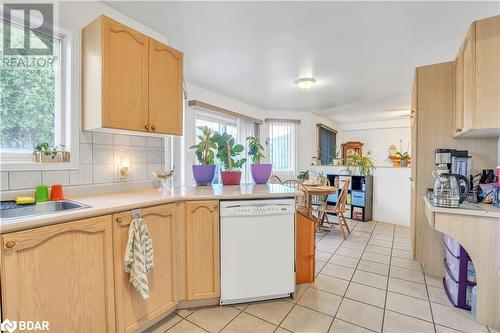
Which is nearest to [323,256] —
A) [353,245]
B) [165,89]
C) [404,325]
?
[353,245]

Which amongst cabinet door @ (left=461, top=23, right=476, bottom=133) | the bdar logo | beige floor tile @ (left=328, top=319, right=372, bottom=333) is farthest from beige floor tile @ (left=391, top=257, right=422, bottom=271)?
the bdar logo

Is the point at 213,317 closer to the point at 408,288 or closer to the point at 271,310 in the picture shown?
the point at 271,310

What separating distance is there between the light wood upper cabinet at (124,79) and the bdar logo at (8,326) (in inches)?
45.9

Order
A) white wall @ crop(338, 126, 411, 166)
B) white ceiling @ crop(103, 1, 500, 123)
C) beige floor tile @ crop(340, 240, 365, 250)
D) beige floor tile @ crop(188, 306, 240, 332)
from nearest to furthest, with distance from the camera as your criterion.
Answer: beige floor tile @ crop(188, 306, 240, 332) → white ceiling @ crop(103, 1, 500, 123) → beige floor tile @ crop(340, 240, 365, 250) → white wall @ crop(338, 126, 411, 166)

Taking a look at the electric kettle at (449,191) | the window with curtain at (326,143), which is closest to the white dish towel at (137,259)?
the electric kettle at (449,191)

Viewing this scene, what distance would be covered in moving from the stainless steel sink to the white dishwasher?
94cm

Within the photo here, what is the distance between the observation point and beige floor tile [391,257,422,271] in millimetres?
2531

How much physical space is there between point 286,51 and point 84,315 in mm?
2721

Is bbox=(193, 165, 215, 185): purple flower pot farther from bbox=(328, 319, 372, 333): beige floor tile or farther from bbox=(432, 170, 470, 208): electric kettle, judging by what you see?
bbox=(432, 170, 470, 208): electric kettle

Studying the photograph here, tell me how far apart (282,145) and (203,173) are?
130 inches

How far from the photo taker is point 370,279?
228 centimetres

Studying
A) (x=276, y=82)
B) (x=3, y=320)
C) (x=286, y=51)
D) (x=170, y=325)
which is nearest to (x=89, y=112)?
(x=3, y=320)

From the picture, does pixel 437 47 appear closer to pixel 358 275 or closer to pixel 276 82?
pixel 276 82

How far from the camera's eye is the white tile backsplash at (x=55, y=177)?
63.3 inches
